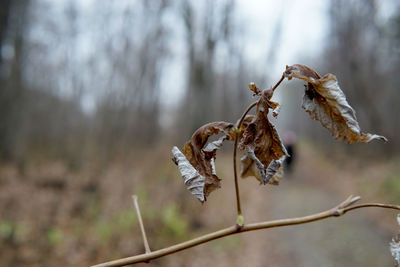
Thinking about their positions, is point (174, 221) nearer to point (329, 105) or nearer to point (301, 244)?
point (301, 244)

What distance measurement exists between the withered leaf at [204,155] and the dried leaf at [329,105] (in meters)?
0.28

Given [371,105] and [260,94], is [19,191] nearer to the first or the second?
[260,94]

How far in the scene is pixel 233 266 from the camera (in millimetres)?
5719

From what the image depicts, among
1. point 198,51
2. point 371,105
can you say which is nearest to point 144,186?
point 198,51

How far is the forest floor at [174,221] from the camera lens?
18.7 feet

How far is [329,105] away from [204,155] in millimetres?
451

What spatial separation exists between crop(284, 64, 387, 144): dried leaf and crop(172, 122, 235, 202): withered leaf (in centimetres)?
28

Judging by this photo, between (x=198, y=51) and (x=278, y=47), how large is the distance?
10082mm

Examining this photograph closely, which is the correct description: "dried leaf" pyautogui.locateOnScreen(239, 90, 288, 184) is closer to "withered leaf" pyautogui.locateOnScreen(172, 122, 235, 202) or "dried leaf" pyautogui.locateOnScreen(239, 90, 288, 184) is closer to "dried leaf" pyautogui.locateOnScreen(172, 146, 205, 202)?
"withered leaf" pyautogui.locateOnScreen(172, 122, 235, 202)

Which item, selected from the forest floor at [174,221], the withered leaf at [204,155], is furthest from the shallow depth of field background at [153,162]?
the withered leaf at [204,155]

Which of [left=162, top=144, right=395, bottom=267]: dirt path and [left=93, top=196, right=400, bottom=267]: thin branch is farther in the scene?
[left=162, top=144, right=395, bottom=267]: dirt path

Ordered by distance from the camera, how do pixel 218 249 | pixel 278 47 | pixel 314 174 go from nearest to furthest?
pixel 218 249, pixel 314 174, pixel 278 47

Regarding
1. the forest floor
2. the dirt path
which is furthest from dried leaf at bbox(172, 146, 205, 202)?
the dirt path

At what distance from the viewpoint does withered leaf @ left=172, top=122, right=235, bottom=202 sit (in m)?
0.92
